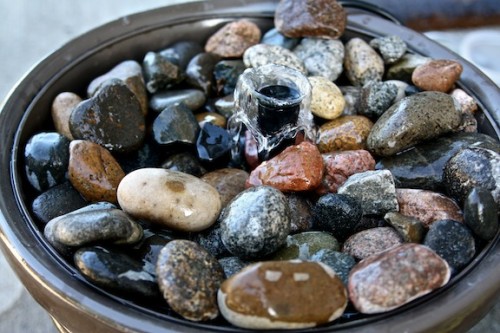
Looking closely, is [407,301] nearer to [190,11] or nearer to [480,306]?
[480,306]

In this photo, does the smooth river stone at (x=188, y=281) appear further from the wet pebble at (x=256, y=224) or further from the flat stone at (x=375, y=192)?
the flat stone at (x=375, y=192)

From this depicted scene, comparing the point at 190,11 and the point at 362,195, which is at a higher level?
the point at 190,11

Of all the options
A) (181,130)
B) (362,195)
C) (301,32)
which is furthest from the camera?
(301,32)

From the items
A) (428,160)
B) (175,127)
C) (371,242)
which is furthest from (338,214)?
(175,127)

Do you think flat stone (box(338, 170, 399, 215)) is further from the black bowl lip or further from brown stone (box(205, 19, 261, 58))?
brown stone (box(205, 19, 261, 58))

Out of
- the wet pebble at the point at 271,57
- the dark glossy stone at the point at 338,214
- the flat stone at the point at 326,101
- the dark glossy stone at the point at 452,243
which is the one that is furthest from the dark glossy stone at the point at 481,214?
the wet pebble at the point at 271,57

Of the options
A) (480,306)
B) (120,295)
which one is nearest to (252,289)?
(120,295)

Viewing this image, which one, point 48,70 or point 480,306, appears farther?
point 48,70
